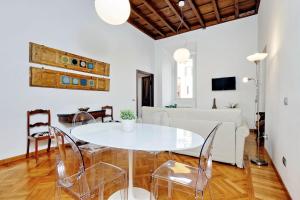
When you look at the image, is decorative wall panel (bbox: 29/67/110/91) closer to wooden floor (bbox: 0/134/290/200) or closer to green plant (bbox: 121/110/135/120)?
wooden floor (bbox: 0/134/290/200)

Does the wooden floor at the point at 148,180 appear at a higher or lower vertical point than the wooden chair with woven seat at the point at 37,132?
lower

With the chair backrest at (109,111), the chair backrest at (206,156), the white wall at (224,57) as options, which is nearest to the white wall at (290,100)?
the chair backrest at (206,156)

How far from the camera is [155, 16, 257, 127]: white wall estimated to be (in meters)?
5.09

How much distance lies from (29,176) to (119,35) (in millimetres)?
4181

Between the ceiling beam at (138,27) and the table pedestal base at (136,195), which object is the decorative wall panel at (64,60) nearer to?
the ceiling beam at (138,27)

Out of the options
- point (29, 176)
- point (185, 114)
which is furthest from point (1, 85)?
point (185, 114)

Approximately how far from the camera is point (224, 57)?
5531mm

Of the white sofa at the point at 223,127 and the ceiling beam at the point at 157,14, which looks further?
the ceiling beam at the point at 157,14

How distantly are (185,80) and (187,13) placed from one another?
2.48 meters

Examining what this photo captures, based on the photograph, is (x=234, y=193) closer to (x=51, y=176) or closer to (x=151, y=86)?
(x=51, y=176)

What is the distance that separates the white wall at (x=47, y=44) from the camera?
2635 millimetres

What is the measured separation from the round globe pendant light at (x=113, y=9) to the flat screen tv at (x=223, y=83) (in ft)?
14.7

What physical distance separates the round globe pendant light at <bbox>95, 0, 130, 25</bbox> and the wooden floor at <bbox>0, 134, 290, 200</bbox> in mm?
2045

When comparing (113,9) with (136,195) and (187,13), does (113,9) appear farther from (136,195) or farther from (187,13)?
(187,13)
